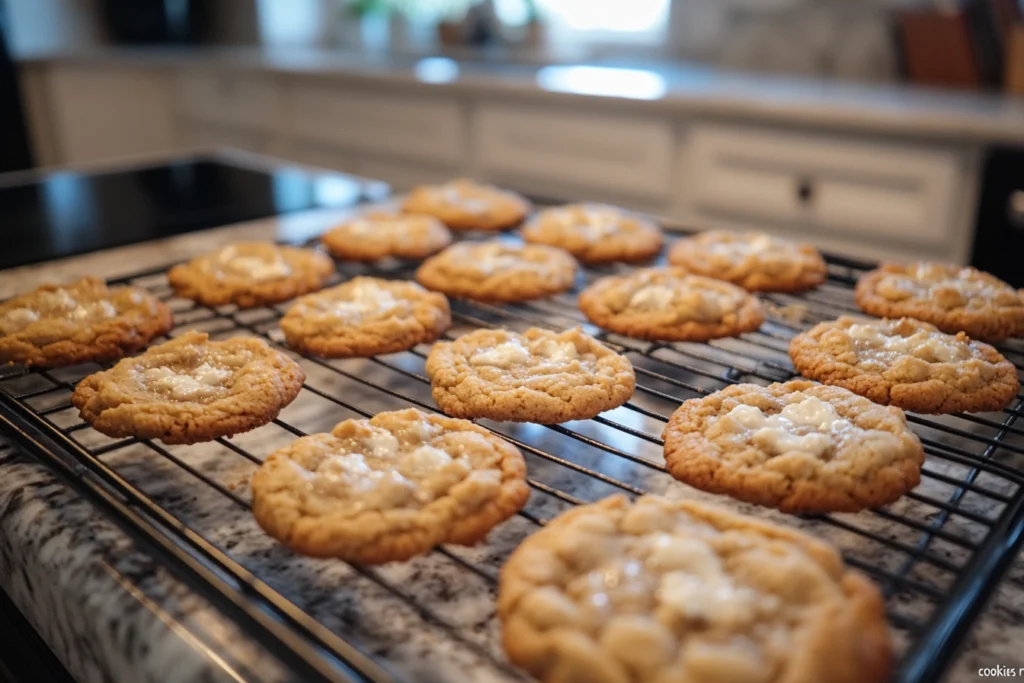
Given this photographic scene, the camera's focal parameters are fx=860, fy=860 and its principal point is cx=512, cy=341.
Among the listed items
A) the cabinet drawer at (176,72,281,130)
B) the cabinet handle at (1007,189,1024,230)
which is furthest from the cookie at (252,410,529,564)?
the cabinet drawer at (176,72,281,130)

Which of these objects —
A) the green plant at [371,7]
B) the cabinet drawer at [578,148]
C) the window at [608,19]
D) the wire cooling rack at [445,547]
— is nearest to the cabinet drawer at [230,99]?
the green plant at [371,7]

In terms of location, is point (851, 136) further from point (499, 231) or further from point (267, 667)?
point (267, 667)

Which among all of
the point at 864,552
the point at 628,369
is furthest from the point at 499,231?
the point at 864,552

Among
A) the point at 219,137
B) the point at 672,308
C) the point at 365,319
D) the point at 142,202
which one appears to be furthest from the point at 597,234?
the point at 219,137

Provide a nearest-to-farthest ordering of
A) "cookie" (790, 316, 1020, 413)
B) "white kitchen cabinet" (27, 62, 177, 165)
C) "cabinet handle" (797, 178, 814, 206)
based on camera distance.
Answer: "cookie" (790, 316, 1020, 413)
"cabinet handle" (797, 178, 814, 206)
"white kitchen cabinet" (27, 62, 177, 165)

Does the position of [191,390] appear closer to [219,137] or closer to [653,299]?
[653,299]

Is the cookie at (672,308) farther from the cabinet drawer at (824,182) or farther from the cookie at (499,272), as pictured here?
the cabinet drawer at (824,182)

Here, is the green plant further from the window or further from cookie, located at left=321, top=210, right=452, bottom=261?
cookie, located at left=321, top=210, right=452, bottom=261
